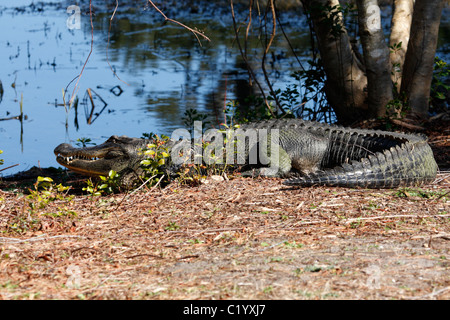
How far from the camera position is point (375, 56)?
762 cm

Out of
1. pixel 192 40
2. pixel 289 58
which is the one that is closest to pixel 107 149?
pixel 289 58

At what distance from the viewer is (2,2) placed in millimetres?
23438

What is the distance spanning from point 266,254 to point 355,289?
27.1 inches

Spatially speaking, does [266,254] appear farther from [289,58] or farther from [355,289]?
[289,58]

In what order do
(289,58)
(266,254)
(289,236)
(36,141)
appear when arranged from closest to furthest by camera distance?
(266,254)
(289,236)
(36,141)
(289,58)

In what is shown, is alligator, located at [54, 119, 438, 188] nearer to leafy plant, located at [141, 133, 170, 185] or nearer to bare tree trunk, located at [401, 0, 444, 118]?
leafy plant, located at [141, 133, 170, 185]

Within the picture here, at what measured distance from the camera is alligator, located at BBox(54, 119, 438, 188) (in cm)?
568

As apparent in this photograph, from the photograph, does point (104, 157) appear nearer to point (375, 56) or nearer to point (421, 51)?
point (375, 56)

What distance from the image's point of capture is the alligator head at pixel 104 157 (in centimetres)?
595

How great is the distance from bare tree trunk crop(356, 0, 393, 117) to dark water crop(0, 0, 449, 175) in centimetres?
193

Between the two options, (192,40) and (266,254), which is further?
(192,40)

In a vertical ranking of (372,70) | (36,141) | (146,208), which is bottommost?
(36,141)

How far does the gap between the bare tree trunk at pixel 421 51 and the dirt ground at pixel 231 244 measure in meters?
3.20

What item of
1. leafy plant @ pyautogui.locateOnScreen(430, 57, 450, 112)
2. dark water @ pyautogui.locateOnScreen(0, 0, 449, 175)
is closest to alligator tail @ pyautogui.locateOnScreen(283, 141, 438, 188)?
dark water @ pyautogui.locateOnScreen(0, 0, 449, 175)
